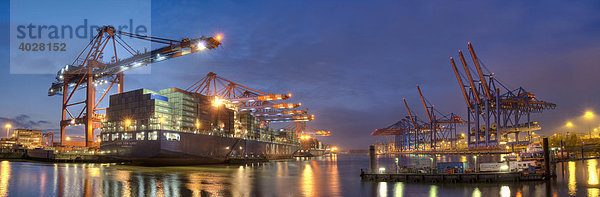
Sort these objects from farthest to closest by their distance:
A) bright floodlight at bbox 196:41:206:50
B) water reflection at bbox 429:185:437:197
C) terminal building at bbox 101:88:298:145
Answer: terminal building at bbox 101:88:298:145 < bright floodlight at bbox 196:41:206:50 < water reflection at bbox 429:185:437:197

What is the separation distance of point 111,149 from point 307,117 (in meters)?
68.8

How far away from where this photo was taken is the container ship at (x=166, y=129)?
205ft

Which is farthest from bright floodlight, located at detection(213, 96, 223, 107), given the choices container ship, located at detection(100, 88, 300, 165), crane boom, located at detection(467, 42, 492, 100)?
crane boom, located at detection(467, 42, 492, 100)

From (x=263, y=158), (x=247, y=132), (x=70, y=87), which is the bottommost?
(x=263, y=158)

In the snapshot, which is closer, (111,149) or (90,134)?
(111,149)

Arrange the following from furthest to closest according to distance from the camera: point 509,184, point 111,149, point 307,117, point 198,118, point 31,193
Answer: point 307,117, point 198,118, point 111,149, point 509,184, point 31,193

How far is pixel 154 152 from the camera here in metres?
61.0

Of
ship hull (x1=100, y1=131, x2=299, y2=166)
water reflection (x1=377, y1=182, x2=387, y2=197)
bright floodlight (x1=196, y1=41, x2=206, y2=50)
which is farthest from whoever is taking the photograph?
ship hull (x1=100, y1=131, x2=299, y2=166)

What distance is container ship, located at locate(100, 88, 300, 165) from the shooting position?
62.3m

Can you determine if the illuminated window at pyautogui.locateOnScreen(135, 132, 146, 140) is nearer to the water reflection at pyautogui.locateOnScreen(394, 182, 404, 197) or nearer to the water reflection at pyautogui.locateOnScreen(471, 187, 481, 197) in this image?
the water reflection at pyautogui.locateOnScreen(394, 182, 404, 197)

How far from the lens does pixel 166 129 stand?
62.9m

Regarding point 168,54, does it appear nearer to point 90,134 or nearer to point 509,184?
point 90,134

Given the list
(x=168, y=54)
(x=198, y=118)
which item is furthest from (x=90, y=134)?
(x=168, y=54)

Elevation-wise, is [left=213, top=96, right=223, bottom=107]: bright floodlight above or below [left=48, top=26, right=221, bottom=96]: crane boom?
below
